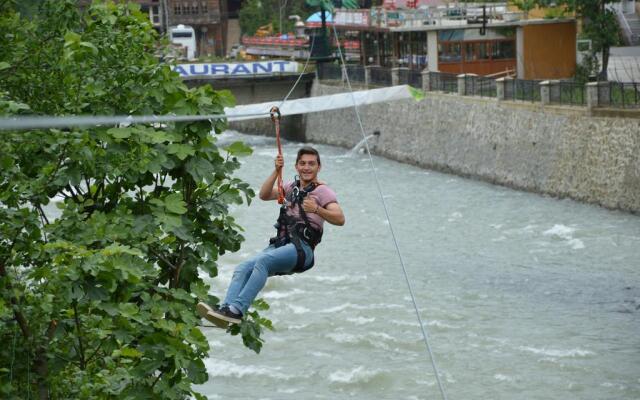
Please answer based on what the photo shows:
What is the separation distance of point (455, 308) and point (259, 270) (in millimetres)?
13441

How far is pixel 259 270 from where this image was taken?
10141 mm

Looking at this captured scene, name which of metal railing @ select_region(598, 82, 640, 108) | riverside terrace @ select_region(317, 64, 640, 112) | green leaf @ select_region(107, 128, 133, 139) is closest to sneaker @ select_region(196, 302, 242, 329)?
green leaf @ select_region(107, 128, 133, 139)

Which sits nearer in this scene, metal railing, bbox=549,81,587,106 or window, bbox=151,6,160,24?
metal railing, bbox=549,81,587,106

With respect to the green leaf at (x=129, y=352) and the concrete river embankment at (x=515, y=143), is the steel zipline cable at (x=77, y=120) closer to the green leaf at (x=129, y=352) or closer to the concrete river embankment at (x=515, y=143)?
the green leaf at (x=129, y=352)

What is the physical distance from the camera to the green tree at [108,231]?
26.9 feet

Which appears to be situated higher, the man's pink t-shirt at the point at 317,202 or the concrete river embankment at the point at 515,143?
the man's pink t-shirt at the point at 317,202

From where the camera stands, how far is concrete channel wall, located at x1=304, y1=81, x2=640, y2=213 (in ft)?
A: 111

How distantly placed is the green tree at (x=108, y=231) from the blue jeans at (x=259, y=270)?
0.58 feet

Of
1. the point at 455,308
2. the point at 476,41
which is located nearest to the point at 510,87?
the point at 476,41

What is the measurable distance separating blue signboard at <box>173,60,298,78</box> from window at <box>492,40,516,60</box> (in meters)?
9.11

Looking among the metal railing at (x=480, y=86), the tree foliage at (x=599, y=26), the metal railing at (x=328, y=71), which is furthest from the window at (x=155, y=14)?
the tree foliage at (x=599, y=26)

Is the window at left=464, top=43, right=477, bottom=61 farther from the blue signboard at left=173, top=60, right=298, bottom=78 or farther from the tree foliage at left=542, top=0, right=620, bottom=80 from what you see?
the blue signboard at left=173, top=60, right=298, bottom=78

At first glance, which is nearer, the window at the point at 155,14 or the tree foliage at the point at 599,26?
the tree foliage at the point at 599,26

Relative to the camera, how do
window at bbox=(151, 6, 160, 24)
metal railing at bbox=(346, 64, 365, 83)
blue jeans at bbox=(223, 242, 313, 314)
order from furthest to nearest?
window at bbox=(151, 6, 160, 24) → metal railing at bbox=(346, 64, 365, 83) → blue jeans at bbox=(223, 242, 313, 314)
